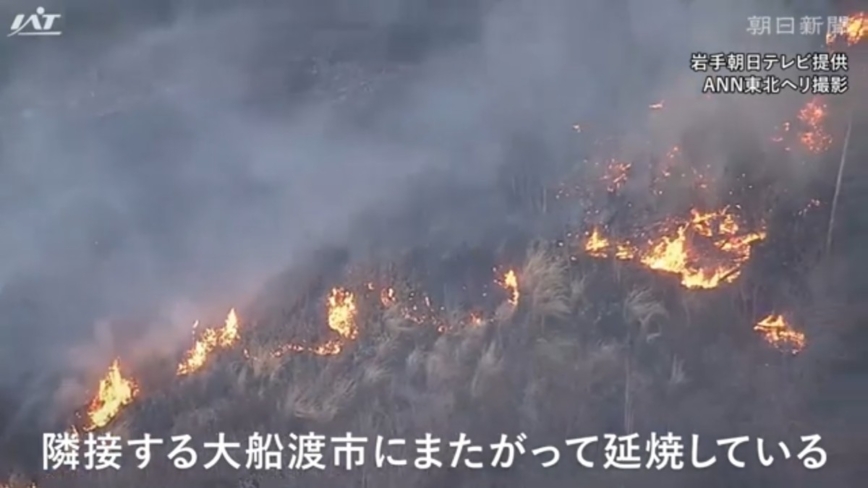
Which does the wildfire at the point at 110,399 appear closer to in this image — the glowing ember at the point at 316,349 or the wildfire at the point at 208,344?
the wildfire at the point at 208,344

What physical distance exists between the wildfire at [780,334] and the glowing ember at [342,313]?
32.9 inches

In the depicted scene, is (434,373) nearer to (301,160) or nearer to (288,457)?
(288,457)

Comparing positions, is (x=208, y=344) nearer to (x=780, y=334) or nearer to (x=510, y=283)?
(x=510, y=283)

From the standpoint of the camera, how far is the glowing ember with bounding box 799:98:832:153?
194cm

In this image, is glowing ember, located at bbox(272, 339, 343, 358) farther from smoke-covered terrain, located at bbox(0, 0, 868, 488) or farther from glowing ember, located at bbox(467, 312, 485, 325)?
glowing ember, located at bbox(467, 312, 485, 325)

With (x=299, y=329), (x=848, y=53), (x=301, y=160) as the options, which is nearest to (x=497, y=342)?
(x=299, y=329)

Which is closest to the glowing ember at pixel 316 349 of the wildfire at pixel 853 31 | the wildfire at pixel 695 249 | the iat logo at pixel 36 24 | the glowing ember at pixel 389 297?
the glowing ember at pixel 389 297

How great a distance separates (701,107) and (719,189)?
17 cm

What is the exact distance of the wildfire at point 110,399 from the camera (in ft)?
6.42

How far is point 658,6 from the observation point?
1929mm

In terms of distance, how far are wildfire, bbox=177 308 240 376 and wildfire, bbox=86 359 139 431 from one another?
0.36 feet

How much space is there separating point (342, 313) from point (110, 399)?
516 millimetres

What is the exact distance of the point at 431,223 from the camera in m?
1.96

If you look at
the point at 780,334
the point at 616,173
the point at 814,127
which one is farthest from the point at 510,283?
the point at 814,127
